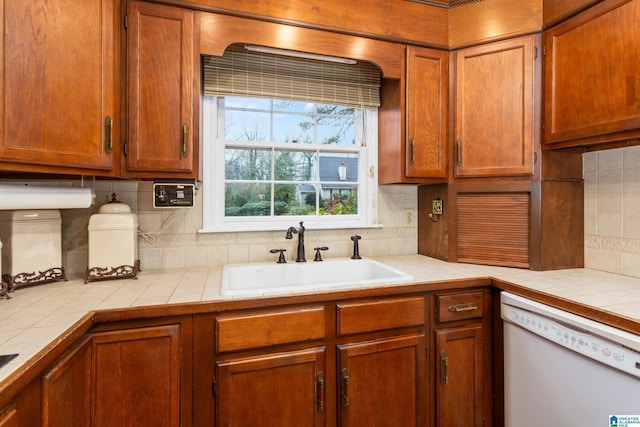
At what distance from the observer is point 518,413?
1.42 meters

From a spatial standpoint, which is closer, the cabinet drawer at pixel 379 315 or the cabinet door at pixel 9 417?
the cabinet door at pixel 9 417

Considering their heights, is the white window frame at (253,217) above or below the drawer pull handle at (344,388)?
above

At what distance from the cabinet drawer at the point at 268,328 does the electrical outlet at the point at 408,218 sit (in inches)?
44.9

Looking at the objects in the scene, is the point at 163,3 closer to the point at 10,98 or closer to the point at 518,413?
the point at 10,98

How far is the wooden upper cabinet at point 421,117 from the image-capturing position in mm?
1873

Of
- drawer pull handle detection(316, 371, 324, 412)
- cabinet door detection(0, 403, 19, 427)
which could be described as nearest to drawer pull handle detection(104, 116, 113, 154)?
cabinet door detection(0, 403, 19, 427)

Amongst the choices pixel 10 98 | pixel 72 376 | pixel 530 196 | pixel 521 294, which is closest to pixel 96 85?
pixel 10 98

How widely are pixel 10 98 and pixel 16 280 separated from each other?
0.74 m

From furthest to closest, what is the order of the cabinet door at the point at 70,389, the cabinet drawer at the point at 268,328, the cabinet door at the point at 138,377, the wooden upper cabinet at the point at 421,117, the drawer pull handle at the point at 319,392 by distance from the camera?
the wooden upper cabinet at the point at 421,117
the drawer pull handle at the point at 319,392
the cabinet drawer at the point at 268,328
the cabinet door at the point at 138,377
the cabinet door at the point at 70,389

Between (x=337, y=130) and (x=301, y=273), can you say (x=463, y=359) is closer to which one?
(x=301, y=273)

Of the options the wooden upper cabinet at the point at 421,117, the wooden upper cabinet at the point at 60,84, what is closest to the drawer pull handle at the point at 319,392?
the wooden upper cabinet at the point at 421,117

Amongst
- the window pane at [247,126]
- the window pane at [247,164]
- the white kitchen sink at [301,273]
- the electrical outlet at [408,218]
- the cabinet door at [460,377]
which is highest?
the window pane at [247,126]

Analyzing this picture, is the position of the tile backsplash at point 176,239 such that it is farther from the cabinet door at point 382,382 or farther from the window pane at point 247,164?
the cabinet door at point 382,382

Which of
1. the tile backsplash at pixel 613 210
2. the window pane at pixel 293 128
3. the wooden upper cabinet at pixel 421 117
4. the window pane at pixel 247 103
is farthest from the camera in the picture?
the window pane at pixel 293 128
